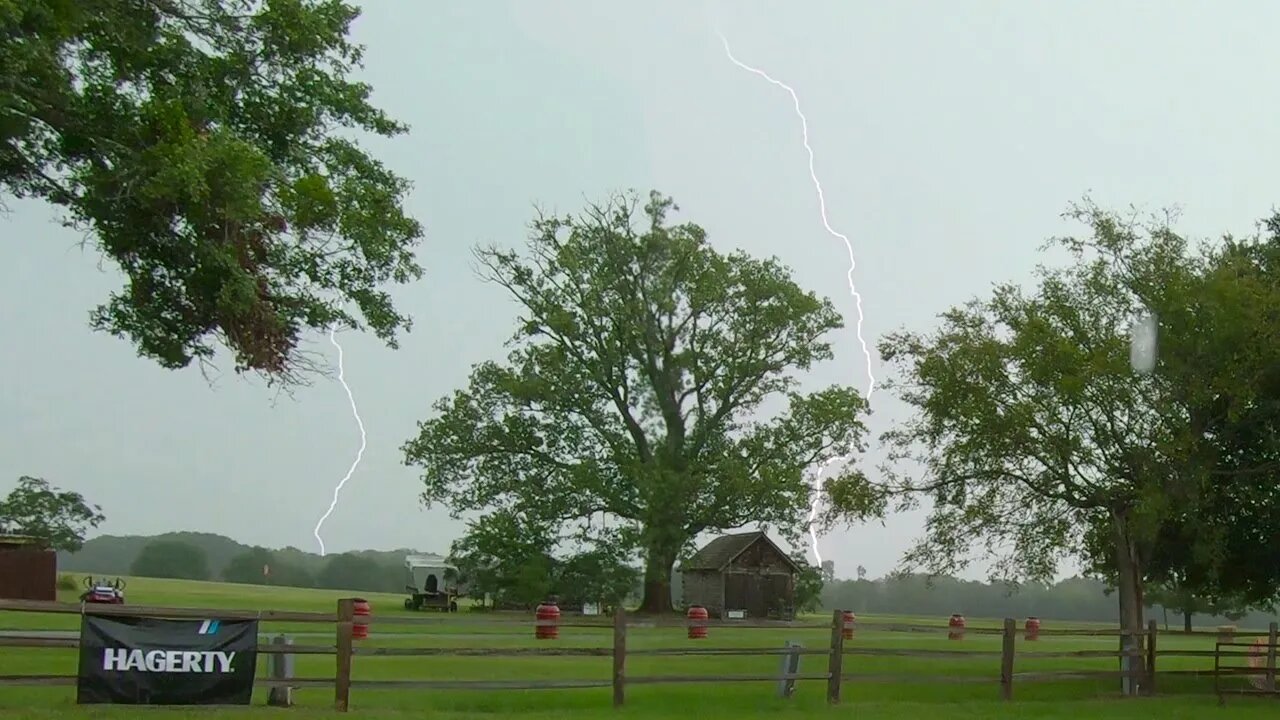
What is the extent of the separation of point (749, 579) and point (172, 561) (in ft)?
202

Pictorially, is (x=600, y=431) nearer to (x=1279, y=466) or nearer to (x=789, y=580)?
(x=789, y=580)

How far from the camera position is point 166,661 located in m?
13.5

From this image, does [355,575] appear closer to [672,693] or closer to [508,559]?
[508,559]

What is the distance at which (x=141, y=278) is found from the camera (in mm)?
17922

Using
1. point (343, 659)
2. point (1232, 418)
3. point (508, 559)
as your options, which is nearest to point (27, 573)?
point (508, 559)

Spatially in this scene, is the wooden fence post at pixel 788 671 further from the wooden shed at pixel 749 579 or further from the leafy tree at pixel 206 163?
the wooden shed at pixel 749 579

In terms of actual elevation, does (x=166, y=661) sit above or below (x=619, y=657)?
above

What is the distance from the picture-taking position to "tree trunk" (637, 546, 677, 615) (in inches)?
1948

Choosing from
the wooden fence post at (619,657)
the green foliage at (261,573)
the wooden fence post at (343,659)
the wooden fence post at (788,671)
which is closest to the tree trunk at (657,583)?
the wooden fence post at (788,671)

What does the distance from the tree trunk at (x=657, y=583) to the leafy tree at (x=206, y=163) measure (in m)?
30.8

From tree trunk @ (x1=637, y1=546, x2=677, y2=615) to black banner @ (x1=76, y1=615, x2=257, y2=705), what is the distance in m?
35.9

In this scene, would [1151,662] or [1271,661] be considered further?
[1271,661]

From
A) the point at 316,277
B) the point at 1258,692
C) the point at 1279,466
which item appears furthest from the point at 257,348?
the point at 1279,466

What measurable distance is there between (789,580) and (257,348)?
43070 millimetres
